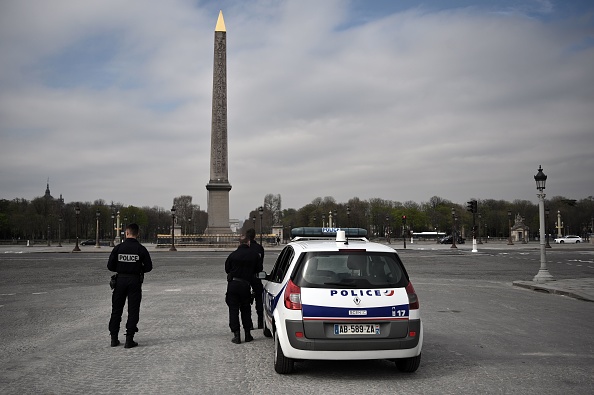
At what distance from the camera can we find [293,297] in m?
7.05

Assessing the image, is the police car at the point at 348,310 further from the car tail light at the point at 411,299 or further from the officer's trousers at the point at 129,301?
the officer's trousers at the point at 129,301

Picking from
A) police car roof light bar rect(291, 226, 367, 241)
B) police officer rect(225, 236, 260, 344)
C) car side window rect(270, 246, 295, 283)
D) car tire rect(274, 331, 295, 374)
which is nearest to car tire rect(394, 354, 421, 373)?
car tire rect(274, 331, 295, 374)

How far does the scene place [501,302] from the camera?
1552 cm

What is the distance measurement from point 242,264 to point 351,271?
259 cm

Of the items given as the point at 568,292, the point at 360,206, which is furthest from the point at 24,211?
the point at 568,292

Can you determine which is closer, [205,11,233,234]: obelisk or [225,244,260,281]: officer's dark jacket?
[225,244,260,281]: officer's dark jacket

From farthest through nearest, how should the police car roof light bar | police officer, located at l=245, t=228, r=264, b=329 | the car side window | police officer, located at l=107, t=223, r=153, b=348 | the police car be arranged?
the police car roof light bar → police officer, located at l=245, t=228, r=264, b=329 → police officer, located at l=107, t=223, r=153, b=348 → the car side window → the police car

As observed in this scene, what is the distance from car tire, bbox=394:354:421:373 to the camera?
7.13 meters

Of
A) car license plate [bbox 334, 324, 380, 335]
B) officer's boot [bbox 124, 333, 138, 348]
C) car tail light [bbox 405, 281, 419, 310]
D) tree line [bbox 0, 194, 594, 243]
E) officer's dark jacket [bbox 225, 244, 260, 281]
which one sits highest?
tree line [bbox 0, 194, 594, 243]

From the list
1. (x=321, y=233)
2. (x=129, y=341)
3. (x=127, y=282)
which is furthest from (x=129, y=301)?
(x=321, y=233)

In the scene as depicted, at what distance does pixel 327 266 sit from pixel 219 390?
1.94 meters

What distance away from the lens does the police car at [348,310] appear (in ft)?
22.5

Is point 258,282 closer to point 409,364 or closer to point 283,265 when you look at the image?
point 283,265

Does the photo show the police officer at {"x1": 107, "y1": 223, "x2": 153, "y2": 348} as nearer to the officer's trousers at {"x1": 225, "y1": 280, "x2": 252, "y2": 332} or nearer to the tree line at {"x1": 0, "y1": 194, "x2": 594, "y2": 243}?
the officer's trousers at {"x1": 225, "y1": 280, "x2": 252, "y2": 332}
